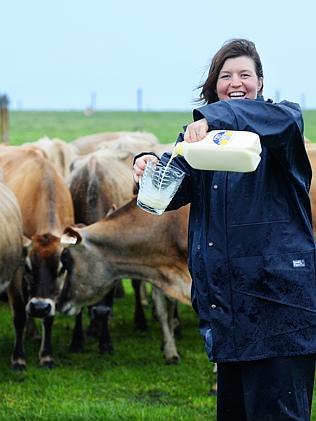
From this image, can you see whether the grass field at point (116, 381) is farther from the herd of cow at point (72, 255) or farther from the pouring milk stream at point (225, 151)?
the pouring milk stream at point (225, 151)

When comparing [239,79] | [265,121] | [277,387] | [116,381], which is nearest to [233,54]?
[239,79]

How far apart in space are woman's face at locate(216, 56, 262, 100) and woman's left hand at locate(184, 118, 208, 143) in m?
0.40

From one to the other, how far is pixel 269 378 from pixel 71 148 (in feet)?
35.1

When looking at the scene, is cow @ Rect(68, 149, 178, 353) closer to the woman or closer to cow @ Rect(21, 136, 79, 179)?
cow @ Rect(21, 136, 79, 179)

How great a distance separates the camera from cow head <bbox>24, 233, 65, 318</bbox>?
26.2 feet

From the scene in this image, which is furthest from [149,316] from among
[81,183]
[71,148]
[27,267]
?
[71,148]

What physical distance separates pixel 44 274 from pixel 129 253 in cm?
83

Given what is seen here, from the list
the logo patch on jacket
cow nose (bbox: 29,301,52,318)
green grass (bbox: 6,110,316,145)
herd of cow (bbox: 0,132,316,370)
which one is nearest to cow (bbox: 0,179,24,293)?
herd of cow (bbox: 0,132,316,370)

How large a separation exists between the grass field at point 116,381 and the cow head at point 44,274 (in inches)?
23.7

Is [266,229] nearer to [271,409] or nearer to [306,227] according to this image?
[306,227]

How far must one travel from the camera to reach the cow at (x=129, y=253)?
773 centimetres

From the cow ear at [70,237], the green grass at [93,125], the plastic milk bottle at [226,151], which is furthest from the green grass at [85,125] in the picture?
the plastic milk bottle at [226,151]

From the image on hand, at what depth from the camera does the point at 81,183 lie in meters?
10.2

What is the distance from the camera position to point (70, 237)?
7793mm
